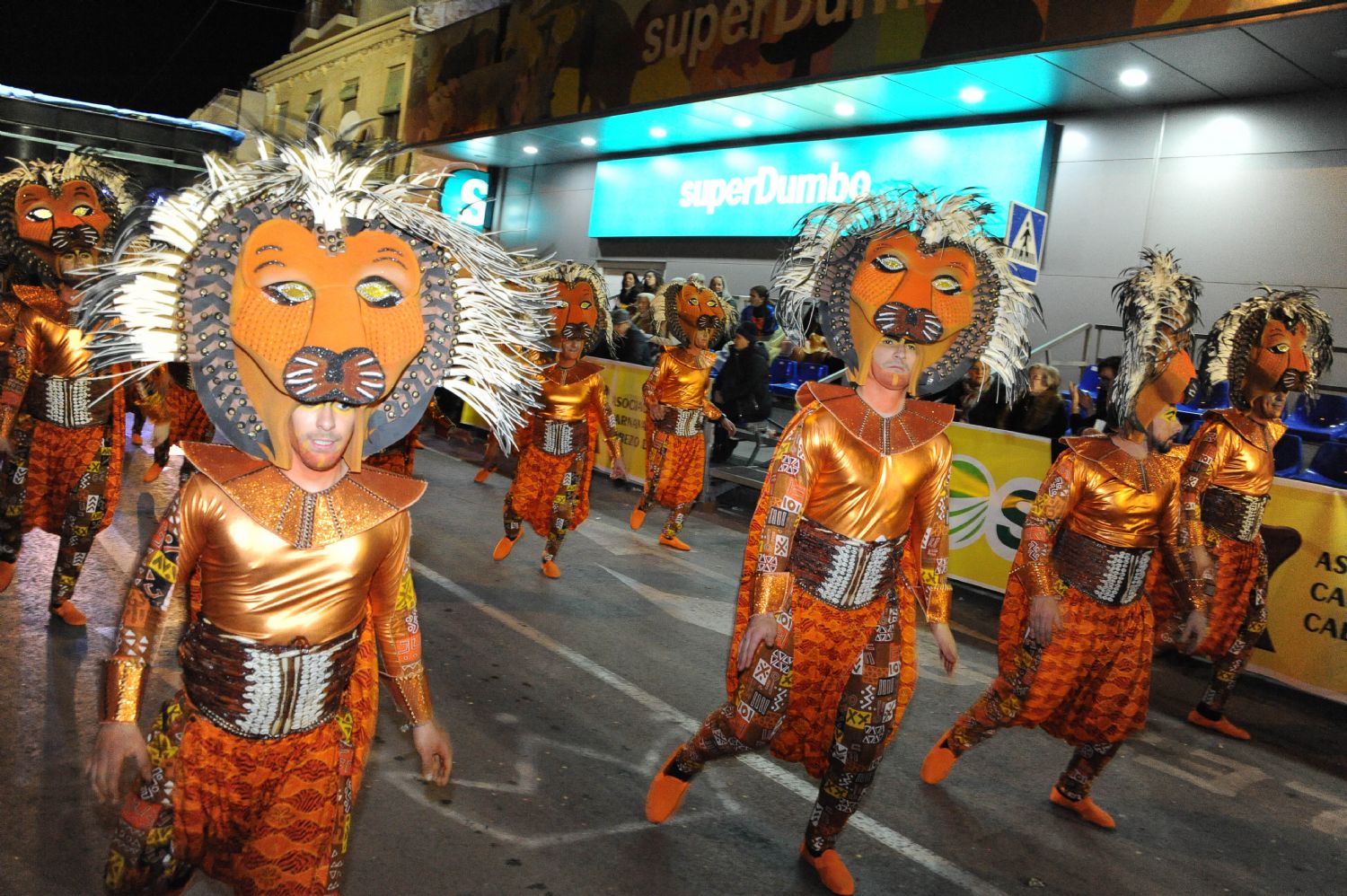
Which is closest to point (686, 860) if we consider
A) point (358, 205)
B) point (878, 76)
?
point (358, 205)

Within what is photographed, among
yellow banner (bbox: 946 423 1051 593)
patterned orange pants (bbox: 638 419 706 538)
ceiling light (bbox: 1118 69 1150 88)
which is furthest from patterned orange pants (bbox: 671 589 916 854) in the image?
ceiling light (bbox: 1118 69 1150 88)

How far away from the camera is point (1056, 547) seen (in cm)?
517

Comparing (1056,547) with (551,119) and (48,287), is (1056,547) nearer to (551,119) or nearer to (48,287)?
(48,287)

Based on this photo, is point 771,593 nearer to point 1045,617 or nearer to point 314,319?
point 1045,617

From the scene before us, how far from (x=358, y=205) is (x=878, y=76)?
10.8 meters

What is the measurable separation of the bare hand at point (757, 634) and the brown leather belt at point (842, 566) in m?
0.31

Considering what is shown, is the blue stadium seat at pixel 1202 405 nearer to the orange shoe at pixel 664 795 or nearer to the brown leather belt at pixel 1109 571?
the brown leather belt at pixel 1109 571

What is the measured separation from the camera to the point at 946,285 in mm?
4141

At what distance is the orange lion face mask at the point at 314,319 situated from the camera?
8.51ft

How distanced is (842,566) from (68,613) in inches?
179

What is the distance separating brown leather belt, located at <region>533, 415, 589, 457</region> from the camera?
8477 millimetres

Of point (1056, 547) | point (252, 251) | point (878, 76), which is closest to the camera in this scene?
point (252, 251)

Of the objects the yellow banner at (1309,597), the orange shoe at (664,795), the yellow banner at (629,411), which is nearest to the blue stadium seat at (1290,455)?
the yellow banner at (1309,597)

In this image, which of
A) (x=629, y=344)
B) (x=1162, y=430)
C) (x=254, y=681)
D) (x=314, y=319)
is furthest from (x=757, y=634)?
(x=629, y=344)
